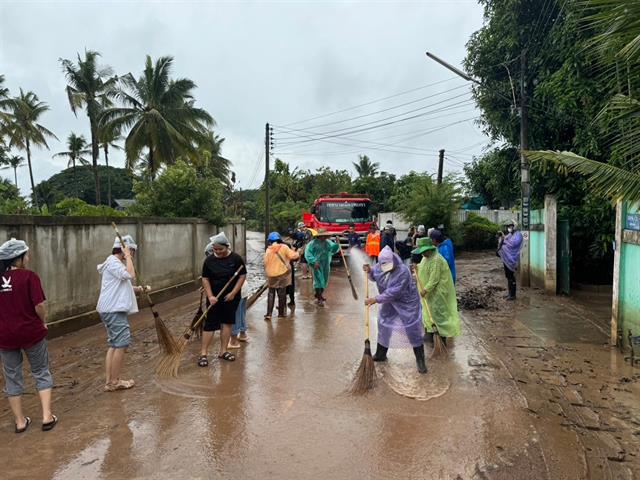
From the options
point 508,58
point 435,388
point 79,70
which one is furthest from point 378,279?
point 79,70

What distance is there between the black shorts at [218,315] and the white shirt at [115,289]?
1083 millimetres

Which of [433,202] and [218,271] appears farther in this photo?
[433,202]

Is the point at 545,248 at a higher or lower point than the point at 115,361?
higher

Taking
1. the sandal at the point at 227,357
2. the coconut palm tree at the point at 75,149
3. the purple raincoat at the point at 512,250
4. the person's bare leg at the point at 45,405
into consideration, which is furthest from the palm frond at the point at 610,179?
the coconut palm tree at the point at 75,149

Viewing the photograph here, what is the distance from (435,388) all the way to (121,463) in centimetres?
302

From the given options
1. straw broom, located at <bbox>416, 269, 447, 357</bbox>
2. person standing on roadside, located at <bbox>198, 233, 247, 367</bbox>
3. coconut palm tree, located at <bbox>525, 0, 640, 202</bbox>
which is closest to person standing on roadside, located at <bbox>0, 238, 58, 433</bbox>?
person standing on roadside, located at <bbox>198, 233, 247, 367</bbox>

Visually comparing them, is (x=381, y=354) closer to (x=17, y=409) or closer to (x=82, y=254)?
(x=17, y=409)

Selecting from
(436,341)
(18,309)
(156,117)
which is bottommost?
(436,341)

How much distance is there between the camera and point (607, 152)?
36.8ft

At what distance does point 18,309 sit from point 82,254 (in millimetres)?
4731

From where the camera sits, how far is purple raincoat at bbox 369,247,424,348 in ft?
18.0

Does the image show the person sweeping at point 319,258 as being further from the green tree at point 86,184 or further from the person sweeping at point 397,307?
the green tree at point 86,184

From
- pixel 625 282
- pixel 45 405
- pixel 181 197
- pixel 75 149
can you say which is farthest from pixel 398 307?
pixel 75 149

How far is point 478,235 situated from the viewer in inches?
883
